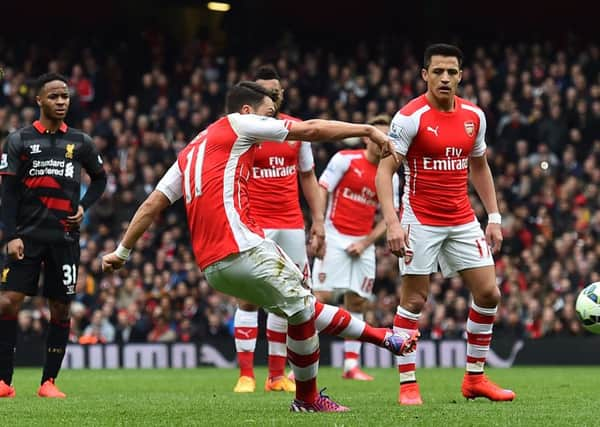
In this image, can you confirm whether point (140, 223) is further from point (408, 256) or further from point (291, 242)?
point (291, 242)

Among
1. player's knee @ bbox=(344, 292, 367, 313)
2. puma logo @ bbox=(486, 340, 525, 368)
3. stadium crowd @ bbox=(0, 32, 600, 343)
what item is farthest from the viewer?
stadium crowd @ bbox=(0, 32, 600, 343)

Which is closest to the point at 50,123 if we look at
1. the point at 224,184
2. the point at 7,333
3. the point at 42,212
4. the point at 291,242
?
the point at 42,212

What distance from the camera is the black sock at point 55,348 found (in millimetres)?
10016

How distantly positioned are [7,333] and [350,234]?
178 inches

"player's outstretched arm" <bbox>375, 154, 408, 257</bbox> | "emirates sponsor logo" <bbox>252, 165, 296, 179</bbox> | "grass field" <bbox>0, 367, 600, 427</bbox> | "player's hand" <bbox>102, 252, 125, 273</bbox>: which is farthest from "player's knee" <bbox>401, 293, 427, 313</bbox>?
"emirates sponsor logo" <bbox>252, 165, 296, 179</bbox>

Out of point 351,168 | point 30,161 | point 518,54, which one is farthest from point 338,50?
point 30,161

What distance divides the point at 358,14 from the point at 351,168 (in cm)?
Answer: 1554

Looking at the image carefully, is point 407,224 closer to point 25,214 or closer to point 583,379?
point 25,214

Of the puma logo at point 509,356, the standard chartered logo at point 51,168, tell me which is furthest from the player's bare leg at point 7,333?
the puma logo at point 509,356

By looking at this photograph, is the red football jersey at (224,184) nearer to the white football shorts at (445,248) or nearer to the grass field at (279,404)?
the grass field at (279,404)

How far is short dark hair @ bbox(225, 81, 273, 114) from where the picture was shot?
25.7 feet

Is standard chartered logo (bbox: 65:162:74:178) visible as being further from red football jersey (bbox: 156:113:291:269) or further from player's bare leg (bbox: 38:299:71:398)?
red football jersey (bbox: 156:113:291:269)

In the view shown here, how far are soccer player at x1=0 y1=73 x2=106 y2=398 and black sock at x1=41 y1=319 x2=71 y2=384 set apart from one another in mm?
19

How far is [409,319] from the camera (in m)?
8.84
